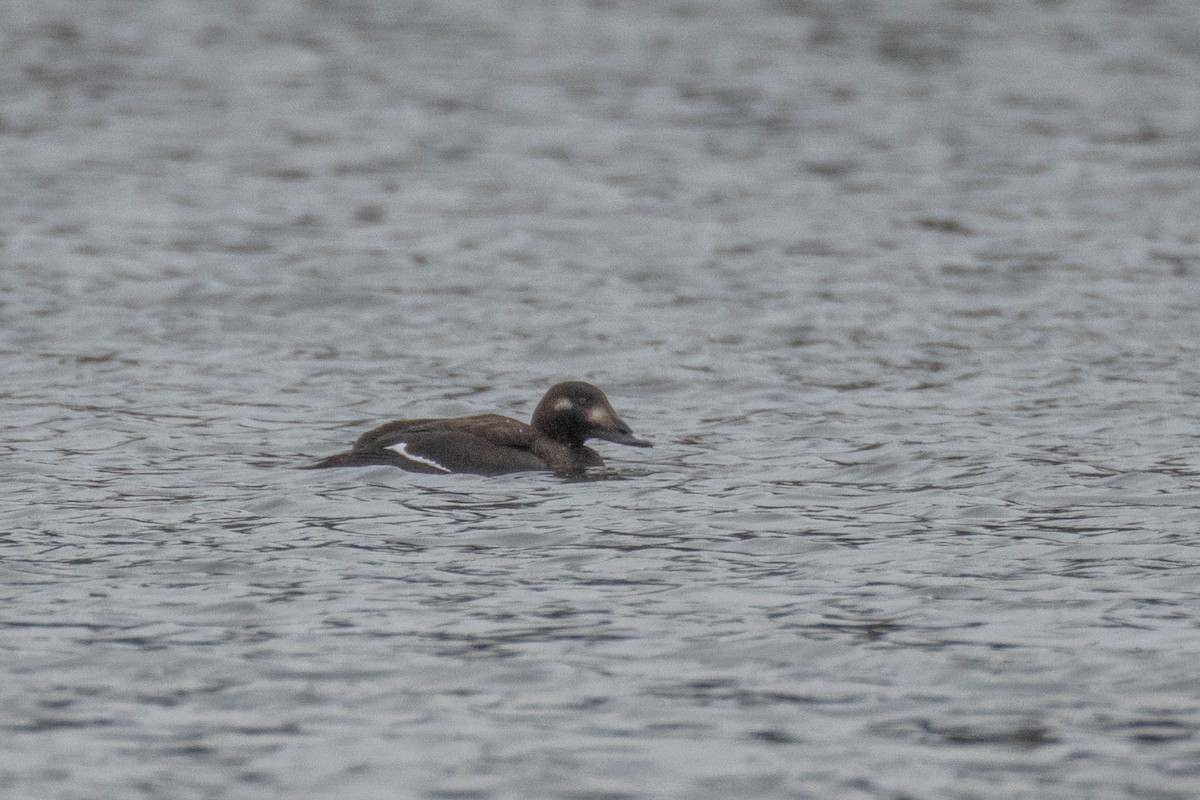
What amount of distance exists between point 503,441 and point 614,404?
2.31 meters

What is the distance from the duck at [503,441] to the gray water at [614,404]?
161mm

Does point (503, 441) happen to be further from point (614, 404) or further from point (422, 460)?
point (614, 404)

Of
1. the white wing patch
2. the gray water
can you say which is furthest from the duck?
the gray water

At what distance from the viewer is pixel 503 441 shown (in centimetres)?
1181

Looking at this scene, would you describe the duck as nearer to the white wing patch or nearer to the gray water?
the white wing patch

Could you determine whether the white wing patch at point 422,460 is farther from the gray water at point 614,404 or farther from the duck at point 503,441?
the gray water at point 614,404

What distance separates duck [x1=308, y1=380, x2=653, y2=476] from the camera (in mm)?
11586

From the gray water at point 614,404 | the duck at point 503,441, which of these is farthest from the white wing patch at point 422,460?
the gray water at point 614,404

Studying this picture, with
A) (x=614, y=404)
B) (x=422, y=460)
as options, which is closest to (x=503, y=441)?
(x=422, y=460)

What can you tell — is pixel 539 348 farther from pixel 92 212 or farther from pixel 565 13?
pixel 565 13

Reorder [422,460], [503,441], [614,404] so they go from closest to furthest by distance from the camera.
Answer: [422,460], [503,441], [614,404]

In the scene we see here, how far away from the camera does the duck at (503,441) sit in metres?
11.6

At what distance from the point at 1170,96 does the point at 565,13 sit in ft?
31.7

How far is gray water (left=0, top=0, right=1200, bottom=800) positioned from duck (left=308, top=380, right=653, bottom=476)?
0.53 ft
